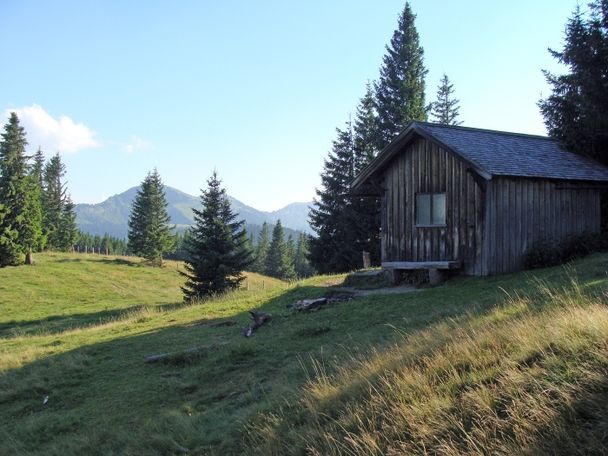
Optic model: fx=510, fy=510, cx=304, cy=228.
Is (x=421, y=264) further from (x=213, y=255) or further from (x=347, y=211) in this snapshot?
(x=347, y=211)

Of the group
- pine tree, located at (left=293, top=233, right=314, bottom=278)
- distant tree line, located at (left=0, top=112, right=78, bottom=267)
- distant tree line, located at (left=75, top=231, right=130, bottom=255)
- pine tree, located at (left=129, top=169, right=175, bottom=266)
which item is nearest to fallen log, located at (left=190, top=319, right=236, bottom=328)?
distant tree line, located at (left=0, top=112, right=78, bottom=267)

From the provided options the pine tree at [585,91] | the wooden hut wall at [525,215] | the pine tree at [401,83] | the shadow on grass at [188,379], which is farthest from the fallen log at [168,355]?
the pine tree at [401,83]

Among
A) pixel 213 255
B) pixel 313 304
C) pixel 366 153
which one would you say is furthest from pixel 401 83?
pixel 313 304

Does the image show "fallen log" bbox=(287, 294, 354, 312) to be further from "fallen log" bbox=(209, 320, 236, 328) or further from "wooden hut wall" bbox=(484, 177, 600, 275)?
"wooden hut wall" bbox=(484, 177, 600, 275)

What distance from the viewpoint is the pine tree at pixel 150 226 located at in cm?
6531

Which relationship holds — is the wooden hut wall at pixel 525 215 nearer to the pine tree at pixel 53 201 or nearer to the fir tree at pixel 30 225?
the fir tree at pixel 30 225

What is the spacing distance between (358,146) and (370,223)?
30.7 ft

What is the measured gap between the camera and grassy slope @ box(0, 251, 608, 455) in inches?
157

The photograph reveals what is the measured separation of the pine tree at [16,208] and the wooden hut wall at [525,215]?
155ft

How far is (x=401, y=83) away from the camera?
140 ft

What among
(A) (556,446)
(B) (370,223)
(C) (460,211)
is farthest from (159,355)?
(B) (370,223)

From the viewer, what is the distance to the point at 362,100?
48906 mm

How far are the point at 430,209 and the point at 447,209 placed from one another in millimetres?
728

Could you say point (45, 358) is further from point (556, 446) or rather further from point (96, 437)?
point (556, 446)
